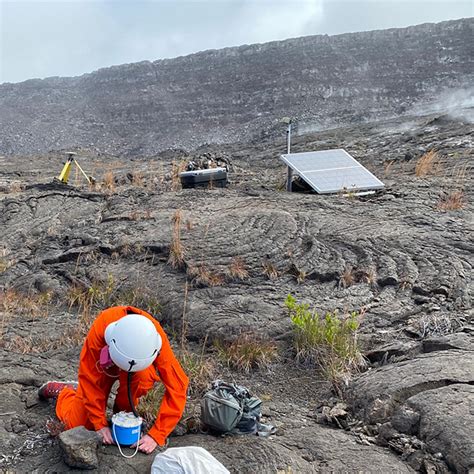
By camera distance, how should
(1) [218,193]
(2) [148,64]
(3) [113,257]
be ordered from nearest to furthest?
(3) [113,257]
(1) [218,193]
(2) [148,64]

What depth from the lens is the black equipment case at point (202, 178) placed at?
979cm

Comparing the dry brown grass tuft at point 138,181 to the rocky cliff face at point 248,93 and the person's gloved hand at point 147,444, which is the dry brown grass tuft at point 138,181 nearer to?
the person's gloved hand at point 147,444

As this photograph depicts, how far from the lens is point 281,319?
18.1 ft

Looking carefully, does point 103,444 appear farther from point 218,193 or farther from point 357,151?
point 357,151

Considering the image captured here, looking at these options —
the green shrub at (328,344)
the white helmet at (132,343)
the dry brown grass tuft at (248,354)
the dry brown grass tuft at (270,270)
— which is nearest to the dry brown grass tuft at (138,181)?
the dry brown grass tuft at (270,270)

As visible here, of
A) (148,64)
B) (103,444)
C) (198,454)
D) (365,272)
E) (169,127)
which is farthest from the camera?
(148,64)

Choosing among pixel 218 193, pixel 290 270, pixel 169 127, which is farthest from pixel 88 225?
pixel 169 127

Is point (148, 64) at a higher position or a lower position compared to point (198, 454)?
higher

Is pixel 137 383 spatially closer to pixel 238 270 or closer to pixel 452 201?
pixel 238 270

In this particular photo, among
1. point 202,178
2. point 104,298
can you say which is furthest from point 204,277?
point 202,178

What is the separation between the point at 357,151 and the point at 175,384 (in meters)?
12.1

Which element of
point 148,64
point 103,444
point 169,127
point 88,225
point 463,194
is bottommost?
point 103,444

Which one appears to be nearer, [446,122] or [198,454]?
[198,454]

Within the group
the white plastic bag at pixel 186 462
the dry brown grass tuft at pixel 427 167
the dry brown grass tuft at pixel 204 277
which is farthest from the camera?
the dry brown grass tuft at pixel 427 167
